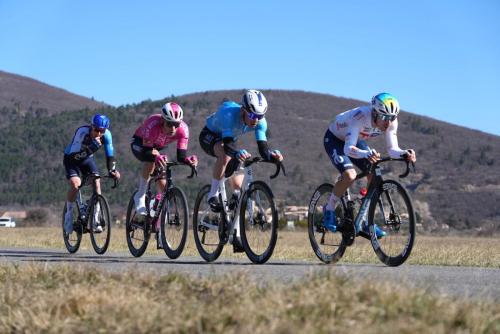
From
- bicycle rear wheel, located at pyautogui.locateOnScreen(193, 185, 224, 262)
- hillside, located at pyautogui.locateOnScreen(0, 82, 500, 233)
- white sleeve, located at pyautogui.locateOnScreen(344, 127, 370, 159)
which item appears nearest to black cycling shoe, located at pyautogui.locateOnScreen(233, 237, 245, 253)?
bicycle rear wheel, located at pyautogui.locateOnScreen(193, 185, 224, 262)

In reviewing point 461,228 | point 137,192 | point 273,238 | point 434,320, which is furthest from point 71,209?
point 461,228

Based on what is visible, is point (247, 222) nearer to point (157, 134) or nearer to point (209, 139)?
point (209, 139)

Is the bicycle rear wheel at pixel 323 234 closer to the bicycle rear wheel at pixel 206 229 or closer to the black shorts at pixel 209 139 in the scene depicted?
the bicycle rear wheel at pixel 206 229

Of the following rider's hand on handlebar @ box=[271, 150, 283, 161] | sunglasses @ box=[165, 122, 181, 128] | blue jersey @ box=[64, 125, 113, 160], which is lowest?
rider's hand on handlebar @ box=[271, 150, 283, 161]

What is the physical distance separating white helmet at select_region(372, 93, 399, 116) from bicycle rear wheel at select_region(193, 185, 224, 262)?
2.39 metres

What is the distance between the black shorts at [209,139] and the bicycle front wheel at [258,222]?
1.05 meters

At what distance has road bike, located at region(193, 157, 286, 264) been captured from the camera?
998 cm

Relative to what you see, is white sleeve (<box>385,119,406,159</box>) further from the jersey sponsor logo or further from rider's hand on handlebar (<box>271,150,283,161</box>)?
rider's hand on handlebar (<box>271,150,283,161</box>)

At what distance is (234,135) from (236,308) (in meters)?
5.63

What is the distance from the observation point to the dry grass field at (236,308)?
487cm

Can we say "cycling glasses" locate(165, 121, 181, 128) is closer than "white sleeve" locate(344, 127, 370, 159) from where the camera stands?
No

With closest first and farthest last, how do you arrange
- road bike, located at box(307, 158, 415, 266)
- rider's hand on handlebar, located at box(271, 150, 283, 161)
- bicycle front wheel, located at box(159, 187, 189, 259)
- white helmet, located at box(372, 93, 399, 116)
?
road bike, located at box(307, 158, 415, 266), white helmet, located at box(372, 93, 399, 116), rider's hand on handlebar, located at box(271, 150, 283, 161), bicycle front wheel, located at box(159, 187, 189, 259)

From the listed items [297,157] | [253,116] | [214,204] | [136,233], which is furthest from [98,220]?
[297,157]

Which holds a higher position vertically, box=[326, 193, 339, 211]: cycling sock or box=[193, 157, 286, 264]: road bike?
box=[326, 193, 339, 211]: cycling sock
